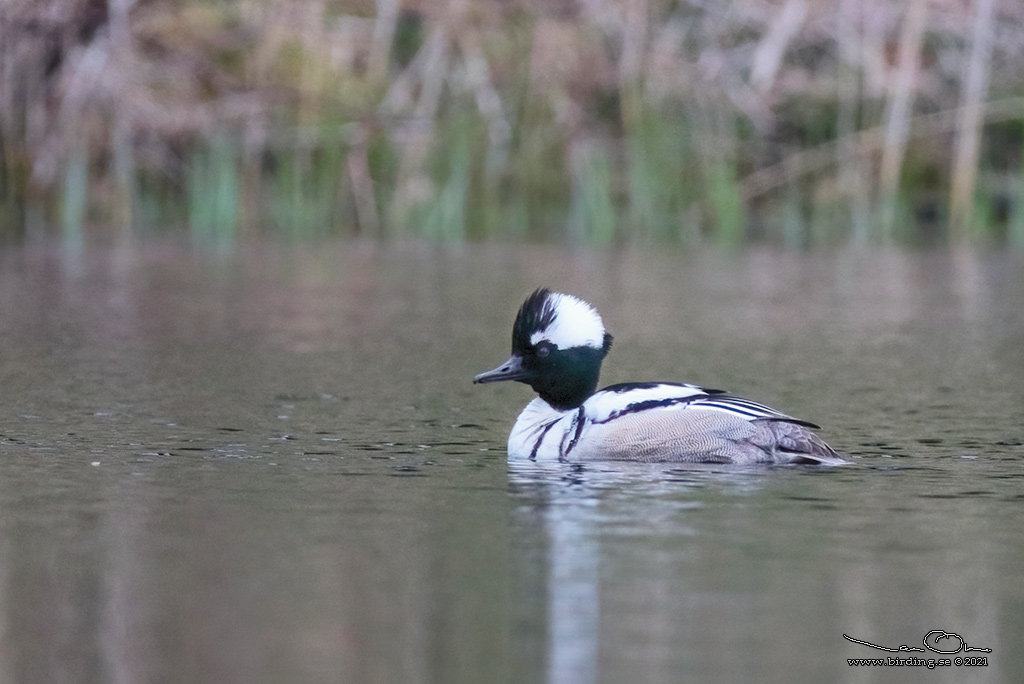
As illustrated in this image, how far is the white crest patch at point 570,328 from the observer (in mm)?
7125

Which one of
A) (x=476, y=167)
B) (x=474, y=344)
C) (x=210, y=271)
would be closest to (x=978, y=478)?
(x=474, y=344)

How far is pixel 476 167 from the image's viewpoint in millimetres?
22266

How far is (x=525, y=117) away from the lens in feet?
74.1

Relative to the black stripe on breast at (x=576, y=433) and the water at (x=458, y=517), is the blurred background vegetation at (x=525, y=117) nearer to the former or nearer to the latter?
the water at (x=458, y=517)

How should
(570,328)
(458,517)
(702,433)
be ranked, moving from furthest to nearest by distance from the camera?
(570,328)
(702,433)
(458,517)

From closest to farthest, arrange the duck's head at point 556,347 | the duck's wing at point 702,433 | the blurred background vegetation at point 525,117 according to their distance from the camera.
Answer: the duck's wing at point 702,433 → the duck's head at point 556,347 → the blurred background vegetation at point 525,117

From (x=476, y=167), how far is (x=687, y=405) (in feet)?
51.6

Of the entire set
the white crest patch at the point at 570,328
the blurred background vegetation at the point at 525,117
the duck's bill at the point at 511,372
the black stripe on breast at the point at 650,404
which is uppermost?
the blurred background vegetation at the point at 525,117

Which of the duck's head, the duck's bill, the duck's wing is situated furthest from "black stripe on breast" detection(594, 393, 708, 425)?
the duck's bill
